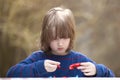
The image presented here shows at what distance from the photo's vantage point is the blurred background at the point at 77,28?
143 cm

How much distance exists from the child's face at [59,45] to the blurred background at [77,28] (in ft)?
0.70

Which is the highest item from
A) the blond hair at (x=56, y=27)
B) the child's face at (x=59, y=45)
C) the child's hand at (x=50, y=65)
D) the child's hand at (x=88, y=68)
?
the blond hair at (x=56, y=27)

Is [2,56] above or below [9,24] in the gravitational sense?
below

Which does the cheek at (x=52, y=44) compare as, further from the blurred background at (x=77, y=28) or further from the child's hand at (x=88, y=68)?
the blurred background at (x=77, y=28)

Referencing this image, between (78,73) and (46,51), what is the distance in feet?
0.41

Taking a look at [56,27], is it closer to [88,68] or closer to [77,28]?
[88,68]

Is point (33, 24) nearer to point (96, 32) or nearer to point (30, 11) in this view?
point (30, 11)

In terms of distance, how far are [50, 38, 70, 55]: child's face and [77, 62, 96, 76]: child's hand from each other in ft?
0.24

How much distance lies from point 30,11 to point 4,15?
0.10 metres

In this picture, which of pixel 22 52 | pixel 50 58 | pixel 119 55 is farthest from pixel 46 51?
pixel 119 55

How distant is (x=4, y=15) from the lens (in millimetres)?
1441

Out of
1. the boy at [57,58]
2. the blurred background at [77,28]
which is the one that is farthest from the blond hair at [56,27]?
the blurred background at [77,28]

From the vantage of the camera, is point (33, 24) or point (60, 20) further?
point (33, 24)

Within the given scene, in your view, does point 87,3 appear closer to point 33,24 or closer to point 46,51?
point 33,24
